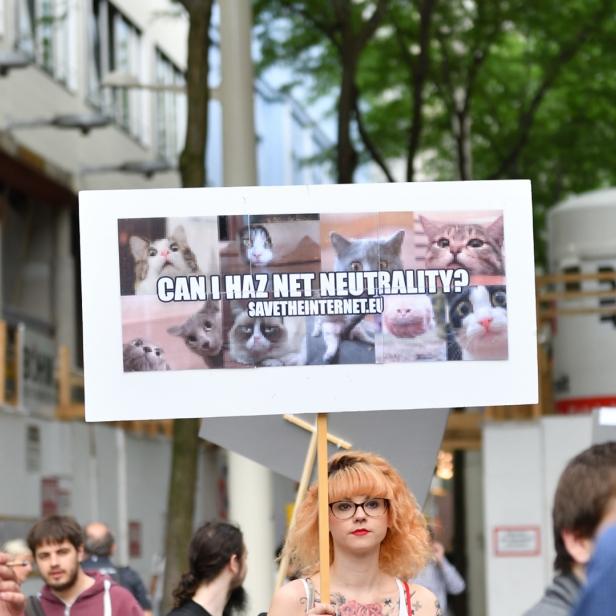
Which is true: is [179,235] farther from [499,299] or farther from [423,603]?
[423,603]

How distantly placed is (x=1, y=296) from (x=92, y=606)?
22.4 m

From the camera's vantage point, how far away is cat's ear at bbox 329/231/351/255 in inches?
262

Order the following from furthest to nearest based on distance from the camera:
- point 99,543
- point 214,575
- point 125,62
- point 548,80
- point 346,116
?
point 125,62 → point 548,80 → point 346,116 → point 99,543 → point 214,575

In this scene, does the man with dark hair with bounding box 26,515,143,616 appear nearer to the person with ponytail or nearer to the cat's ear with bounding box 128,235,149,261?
the person with ponytail

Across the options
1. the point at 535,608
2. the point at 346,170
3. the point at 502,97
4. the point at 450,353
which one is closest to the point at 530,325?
the point at 450,353

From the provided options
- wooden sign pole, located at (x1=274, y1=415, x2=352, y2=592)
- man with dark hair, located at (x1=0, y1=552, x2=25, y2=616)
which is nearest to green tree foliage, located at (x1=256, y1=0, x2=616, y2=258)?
wooden sign pole, located at (x1=274, y1=415, x2=352, y2=592)

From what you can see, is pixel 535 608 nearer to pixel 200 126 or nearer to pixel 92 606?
pixel 92 606

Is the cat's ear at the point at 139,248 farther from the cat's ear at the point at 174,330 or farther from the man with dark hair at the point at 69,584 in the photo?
the man with dark hair at the point at 69,584

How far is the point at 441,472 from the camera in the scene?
45.7 ft

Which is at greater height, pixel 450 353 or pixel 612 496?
pixel 450 353

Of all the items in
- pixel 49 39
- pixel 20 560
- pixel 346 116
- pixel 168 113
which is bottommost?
pixel 20 560

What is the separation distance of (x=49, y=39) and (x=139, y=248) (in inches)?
991

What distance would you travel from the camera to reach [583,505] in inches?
162

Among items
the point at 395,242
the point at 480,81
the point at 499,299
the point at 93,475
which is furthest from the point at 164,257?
the point at 480,81
